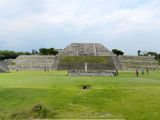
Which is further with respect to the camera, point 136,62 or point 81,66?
point 136,62

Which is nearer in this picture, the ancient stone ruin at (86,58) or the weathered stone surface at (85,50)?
the ancient stone ruin at (86,58)

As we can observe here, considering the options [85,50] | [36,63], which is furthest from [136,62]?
[36,63]

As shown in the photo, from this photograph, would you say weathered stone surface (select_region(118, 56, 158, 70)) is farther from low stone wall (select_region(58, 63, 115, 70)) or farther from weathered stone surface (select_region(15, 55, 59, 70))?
weathered stone surface (select_region(15, 55, 59, 70))

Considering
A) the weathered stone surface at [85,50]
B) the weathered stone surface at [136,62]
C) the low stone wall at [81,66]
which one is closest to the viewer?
the low stone wall at [81,66]

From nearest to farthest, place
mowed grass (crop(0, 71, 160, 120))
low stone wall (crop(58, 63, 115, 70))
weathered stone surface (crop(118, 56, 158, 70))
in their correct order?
mowed grass (crop(0, 71, 160, 120))
low stone wall (crop(58, 63, 115, 70))
weathered stone surface (crop(118, 56, 158, 70))

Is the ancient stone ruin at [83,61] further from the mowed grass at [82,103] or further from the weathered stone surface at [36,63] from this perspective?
the mowed grass at [82,103]

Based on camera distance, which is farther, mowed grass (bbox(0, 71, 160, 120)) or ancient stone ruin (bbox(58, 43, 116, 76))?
→ ancient stone ruin (bbox(58, 43, 116, 76))

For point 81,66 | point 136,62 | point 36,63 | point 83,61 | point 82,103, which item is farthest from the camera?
point 136,62

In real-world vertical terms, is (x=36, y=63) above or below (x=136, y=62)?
above

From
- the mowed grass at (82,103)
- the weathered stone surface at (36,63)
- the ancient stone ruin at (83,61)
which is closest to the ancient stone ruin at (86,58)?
the ancient stone ruin at (83,61)

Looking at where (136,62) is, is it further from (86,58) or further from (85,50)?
(85,50)

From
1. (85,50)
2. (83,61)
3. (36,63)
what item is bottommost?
(36,63)

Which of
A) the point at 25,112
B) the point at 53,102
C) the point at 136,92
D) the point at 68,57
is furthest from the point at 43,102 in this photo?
the point at 68,57

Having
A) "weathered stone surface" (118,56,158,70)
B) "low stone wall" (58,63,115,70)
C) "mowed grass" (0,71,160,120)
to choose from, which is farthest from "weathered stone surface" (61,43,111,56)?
"mowed grass" (0,71,160,120)
